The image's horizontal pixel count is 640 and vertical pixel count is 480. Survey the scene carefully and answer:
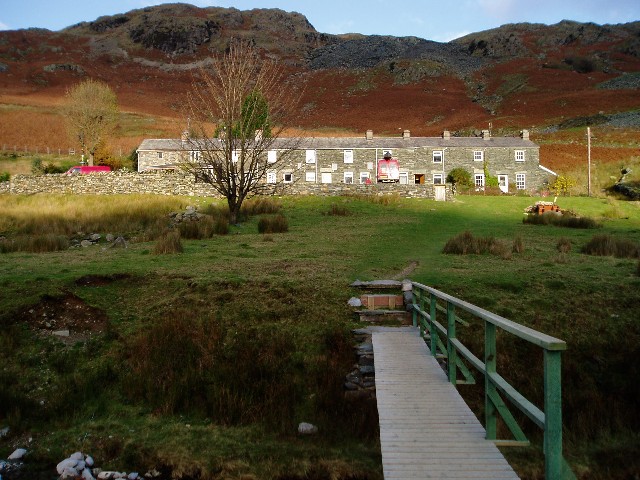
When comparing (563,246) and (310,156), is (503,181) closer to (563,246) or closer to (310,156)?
(310,156)

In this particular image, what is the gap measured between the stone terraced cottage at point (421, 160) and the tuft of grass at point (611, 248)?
34850mm

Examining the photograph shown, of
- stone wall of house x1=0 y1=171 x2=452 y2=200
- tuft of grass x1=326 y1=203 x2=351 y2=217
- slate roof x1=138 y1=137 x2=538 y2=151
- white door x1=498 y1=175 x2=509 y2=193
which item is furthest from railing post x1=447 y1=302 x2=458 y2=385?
white door x1=498 y1=175 x2=509 y2=193

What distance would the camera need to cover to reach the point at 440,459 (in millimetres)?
4992

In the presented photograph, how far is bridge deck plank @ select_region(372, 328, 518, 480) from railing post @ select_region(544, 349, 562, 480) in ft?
1.70

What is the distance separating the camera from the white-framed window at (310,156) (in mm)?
54594

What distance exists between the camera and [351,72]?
12450 centimetres

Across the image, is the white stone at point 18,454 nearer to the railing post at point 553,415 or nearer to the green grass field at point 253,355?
the green grass field at point 253,355

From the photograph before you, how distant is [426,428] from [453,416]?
17.3 inches

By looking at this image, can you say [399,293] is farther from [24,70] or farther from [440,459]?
[24,70]

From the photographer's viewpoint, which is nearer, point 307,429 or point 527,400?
point 527,400

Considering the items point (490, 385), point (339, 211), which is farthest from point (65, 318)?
point (339, 211)

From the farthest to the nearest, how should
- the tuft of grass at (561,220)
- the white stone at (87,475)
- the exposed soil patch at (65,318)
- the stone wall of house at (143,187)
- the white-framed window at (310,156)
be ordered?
the white-framed window at (310,156) < the stone wall of house at (143,187) < the tuft of grass at (561,220) < the exposed soil patch at (65,318) < the white stone at (87,475)

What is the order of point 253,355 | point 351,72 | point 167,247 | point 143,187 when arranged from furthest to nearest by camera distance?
point 351,72 < point 143,187 < point 167,247 < point 253,355

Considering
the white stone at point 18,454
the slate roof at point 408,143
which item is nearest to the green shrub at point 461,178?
the slate roof at point 408,143
